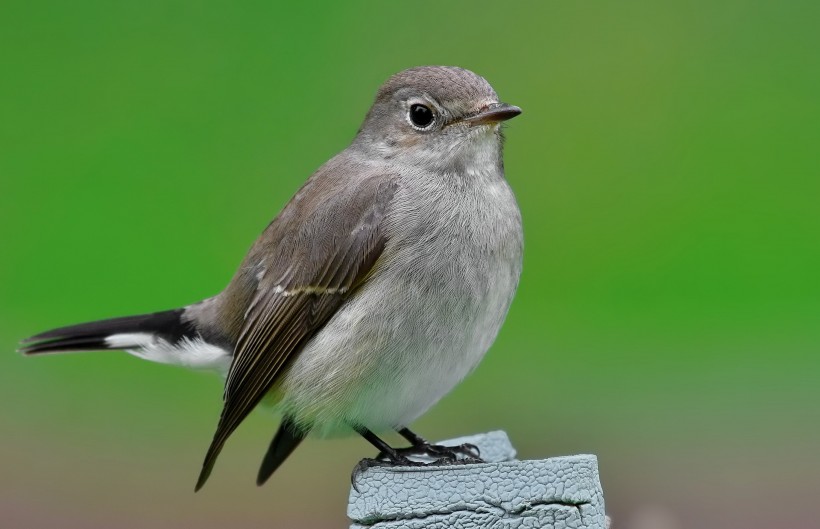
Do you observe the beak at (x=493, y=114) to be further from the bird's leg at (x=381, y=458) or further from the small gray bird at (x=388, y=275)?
the bird's leg at (x=381, y=458)

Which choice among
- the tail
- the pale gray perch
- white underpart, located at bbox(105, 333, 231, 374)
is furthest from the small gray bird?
the pale gray perch

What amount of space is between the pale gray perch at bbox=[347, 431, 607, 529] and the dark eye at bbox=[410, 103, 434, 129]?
A: 1260 mm

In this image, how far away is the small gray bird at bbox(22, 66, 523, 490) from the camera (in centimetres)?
389

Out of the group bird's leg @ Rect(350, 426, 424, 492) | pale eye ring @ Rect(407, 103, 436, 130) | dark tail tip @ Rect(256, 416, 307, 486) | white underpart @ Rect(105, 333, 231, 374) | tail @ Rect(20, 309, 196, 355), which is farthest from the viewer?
tail @ Rect(20, 309, 196, 355)

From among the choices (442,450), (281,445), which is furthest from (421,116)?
(281,445)

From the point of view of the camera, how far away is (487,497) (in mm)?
3244

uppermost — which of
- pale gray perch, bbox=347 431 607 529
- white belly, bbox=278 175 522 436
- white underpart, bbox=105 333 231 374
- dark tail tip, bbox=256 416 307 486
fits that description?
white underpart, bbox=105 333 231 374

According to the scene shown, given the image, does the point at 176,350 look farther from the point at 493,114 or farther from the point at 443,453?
the point at 493,114

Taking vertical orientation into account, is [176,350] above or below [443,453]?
above

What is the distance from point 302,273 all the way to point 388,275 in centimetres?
35

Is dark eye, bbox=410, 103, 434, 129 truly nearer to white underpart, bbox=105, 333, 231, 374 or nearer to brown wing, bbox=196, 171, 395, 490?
brown wing, bbox=196, 171, 395, 490

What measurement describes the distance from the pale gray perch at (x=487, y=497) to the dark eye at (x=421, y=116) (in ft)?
4.13

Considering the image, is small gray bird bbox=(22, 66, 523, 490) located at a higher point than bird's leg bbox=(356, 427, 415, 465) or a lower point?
higher

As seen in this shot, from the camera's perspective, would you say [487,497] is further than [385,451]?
No
